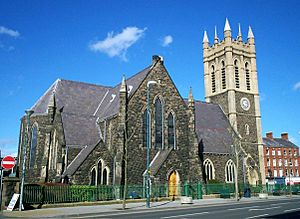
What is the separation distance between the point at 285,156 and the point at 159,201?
60.3 metres

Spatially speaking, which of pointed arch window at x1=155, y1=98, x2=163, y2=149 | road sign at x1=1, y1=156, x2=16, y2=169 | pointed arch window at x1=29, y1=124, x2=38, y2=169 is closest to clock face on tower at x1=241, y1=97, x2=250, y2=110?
pointed arch window at x1=155, y1=98, x2=163, y2=149

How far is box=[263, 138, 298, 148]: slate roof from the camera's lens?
252 ft

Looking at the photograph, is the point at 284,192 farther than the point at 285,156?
No

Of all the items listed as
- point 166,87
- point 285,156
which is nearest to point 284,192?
point 166,87

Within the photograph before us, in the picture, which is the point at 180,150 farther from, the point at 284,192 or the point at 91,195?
the point at 284,192

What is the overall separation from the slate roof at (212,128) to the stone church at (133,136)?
166 millimetres

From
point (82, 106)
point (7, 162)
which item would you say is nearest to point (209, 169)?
point (82, 106)

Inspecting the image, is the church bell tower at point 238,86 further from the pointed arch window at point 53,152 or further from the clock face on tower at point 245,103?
the pointed arch window at point 53,152

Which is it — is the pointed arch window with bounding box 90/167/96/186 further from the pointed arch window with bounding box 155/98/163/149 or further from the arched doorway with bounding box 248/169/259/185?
the arched doorway with bounding box 248/169/259/185

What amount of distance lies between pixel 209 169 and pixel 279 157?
45416mm

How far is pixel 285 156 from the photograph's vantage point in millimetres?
77875

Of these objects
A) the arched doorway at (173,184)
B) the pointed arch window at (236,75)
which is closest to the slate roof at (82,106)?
the arched doorway at (173,184)

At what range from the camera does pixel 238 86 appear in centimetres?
4984

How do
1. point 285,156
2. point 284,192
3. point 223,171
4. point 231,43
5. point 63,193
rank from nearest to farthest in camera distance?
point 63,193, point 223,171, point 284,192, point 231,43, point 285,156
